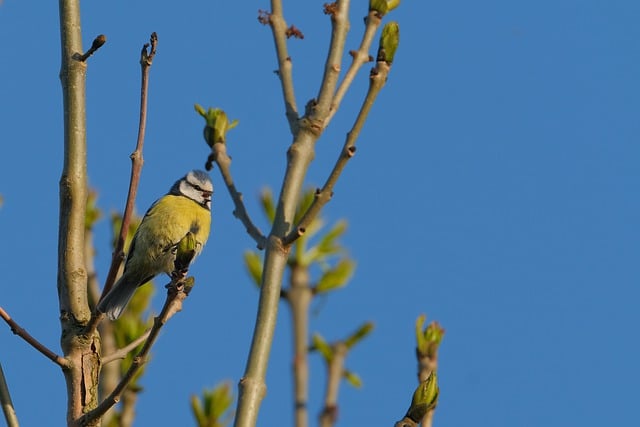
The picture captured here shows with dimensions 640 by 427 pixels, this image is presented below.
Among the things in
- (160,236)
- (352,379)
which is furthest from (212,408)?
(160,236)

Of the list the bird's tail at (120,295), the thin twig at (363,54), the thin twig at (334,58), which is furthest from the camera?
the bird's tail at (120,295)

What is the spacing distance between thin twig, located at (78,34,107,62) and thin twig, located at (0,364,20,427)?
35.0 inches

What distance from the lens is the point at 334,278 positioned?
2.80 meters

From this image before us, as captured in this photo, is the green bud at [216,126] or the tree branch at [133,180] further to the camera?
the green bud at [216,126]

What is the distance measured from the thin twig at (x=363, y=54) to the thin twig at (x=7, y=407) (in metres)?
1.08

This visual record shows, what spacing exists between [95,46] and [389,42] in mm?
787

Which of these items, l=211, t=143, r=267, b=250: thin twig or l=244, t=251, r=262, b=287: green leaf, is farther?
l=244, t=251, r=262, b=287: green leaf

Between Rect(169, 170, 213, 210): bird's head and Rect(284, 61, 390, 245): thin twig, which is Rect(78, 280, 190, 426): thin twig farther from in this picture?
Rect(169, 170, 213, 210): bird's head

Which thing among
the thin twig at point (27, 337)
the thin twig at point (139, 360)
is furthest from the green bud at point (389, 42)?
the thin twig at point (27, 337)

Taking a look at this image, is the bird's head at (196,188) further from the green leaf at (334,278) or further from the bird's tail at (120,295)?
the green leaf at (334,278)

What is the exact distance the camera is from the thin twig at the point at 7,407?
6.44ft

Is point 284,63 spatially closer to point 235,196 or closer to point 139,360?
point 235,196

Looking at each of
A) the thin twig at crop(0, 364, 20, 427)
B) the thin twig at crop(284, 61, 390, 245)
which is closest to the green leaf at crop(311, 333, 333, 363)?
the thin twig at crop(284, 61, 390, 245)

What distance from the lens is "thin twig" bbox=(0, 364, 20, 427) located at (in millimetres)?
1963
